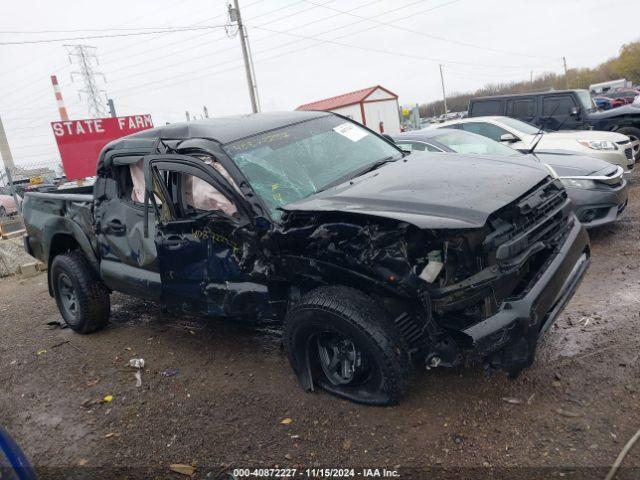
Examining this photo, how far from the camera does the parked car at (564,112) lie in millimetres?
9609

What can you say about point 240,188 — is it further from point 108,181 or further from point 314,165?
point 108,181

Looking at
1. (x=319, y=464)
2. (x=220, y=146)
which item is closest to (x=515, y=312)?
(x=319, y=464)

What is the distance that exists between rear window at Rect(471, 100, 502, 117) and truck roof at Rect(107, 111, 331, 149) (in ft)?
26.4

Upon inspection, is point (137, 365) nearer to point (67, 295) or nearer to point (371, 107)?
point (67, 295)

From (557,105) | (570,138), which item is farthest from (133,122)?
(570,138)

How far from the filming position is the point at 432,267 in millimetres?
2561

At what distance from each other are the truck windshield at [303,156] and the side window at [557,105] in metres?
7.88

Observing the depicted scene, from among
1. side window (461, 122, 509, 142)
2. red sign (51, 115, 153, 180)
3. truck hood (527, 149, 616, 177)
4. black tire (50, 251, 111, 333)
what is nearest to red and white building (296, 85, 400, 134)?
red sign (51, 115, 153, 180)

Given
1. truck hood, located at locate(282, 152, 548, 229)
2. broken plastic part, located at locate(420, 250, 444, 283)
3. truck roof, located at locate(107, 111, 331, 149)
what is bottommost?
broken plastic part, located at locate(420, 250, 444, 283)

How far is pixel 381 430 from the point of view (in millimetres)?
2840

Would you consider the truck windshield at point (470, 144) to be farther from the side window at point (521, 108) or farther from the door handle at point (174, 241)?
the side window at point (521, 108)

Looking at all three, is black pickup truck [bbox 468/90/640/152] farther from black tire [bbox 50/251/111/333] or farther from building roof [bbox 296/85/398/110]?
building roof [bbox 296/85/398/110]

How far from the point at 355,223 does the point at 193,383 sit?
200 cm

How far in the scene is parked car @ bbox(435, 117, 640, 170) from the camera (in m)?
7.42
